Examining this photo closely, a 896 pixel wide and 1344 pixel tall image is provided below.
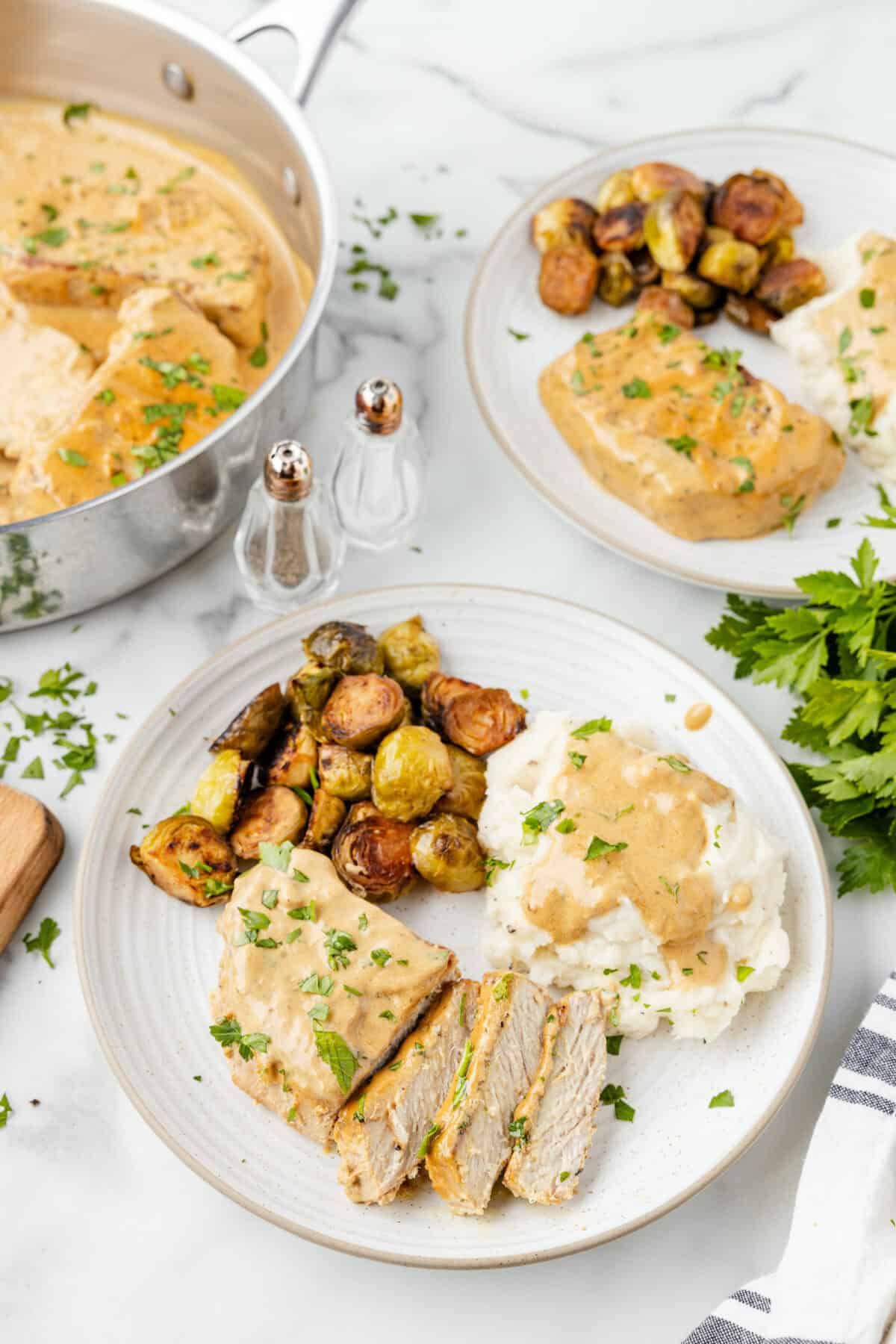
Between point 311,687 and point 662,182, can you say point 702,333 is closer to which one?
point 662,182

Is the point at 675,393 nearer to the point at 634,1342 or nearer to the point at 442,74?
the point at 442,74

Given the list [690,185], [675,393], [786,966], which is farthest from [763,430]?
[786,966]

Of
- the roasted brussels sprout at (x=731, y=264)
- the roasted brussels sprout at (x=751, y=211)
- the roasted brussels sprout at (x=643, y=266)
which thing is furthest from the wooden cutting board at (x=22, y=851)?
the roasted brussels sprout at (x=751, y=211)

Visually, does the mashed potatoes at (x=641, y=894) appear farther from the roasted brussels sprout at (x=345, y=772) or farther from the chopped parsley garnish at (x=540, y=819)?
the roasted brussels sprout at (x=345, y=772)

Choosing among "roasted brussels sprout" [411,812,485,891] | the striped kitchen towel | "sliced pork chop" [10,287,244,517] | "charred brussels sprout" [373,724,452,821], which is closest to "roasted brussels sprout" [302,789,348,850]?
"charred brussels sprout" [373,724,452,821]

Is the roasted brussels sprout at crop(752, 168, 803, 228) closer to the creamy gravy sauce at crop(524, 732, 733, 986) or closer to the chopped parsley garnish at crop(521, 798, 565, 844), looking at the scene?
the creamy gravy sauce at crop(524, 732, 733, 986)

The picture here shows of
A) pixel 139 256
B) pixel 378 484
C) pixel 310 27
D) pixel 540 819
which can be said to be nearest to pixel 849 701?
pixel 540 819
